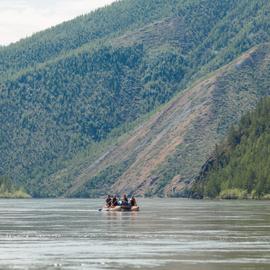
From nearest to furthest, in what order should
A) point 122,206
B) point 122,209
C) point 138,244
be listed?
point 138,244 → point 122,209 → point 122,206

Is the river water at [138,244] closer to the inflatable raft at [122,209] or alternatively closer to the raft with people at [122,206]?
the inflatable raft at [122,209]

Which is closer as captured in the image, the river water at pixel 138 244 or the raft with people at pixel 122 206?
the river water at pixel 138 244

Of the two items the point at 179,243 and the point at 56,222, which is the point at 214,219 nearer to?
the point at 56,222

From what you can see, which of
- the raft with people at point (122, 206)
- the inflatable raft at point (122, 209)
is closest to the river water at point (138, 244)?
the inflatable raft at point (122, 209)

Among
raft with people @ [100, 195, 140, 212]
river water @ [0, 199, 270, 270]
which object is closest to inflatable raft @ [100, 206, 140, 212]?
raft with people @ [100, 195, 140, 212]

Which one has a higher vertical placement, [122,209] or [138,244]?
[122,209]

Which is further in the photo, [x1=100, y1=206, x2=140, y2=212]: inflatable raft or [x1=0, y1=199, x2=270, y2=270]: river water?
[x1=100, y1=206, x2=140, y2=212]: inflatable raft

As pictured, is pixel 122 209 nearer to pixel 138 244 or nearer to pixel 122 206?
pixel 122 206

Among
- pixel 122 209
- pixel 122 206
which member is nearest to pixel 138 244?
pixel 122 209

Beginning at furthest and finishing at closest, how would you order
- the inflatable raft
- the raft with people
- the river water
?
1. the raft with people
2. the inflatable raft
3. the river water

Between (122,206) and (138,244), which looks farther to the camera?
(122,206)

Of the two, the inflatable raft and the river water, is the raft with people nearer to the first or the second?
the inflatable raft

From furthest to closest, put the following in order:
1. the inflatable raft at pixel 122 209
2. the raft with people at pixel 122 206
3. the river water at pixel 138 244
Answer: the raft with people at pixel 122 206, the inflatable raft at pixel 122 209, the river water at pixel 138 244

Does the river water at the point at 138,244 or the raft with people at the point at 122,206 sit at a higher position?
the raft with people at the point at 122,206
